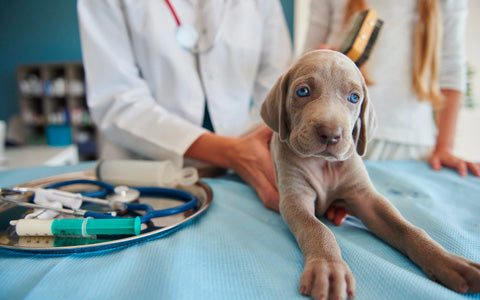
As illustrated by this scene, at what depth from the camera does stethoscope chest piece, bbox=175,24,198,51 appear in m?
1.01

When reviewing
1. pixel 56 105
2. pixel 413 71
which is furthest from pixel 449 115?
pixel 56 105

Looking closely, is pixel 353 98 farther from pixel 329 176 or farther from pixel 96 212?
pixel 96 212

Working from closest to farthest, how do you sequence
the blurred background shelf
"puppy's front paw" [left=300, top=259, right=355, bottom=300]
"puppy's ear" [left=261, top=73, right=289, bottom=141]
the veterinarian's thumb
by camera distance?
1. "puppy's front paw" [left=300, top=259, right=355, bottom=300]
2. "puppy's ear" [left=261, top=73, right=289, bottom=141]
3. the veterinarian's thumb
4. the blurred background shelf

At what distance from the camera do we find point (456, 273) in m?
0.38

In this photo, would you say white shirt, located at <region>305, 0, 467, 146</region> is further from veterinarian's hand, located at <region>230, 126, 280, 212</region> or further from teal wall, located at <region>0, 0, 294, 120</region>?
teal wall, located at <region>0, 0, 294, 120</region>

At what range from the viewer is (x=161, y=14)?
1.02 metres

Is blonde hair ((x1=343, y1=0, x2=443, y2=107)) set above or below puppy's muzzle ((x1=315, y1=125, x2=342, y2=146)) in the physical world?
above

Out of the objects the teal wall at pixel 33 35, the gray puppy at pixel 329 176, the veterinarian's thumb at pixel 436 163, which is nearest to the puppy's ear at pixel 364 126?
the gray puppy at pixel 329 176

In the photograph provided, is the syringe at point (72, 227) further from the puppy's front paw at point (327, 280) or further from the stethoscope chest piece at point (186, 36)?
the stethoscope chest piece at point (186, 36)

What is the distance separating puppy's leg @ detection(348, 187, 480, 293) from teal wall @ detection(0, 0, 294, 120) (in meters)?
5.44

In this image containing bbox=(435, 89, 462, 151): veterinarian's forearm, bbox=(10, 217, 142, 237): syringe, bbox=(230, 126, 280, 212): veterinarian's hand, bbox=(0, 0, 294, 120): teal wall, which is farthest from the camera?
bbox=(0, 0, 294, 120): teal wall

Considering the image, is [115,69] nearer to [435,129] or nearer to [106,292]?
[106,292]

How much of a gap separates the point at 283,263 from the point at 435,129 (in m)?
1.20

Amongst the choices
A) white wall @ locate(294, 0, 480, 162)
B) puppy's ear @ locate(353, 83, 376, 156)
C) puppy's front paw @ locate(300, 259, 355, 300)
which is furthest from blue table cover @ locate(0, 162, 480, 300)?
white wall @ locate(294, 0, 480, 162)
